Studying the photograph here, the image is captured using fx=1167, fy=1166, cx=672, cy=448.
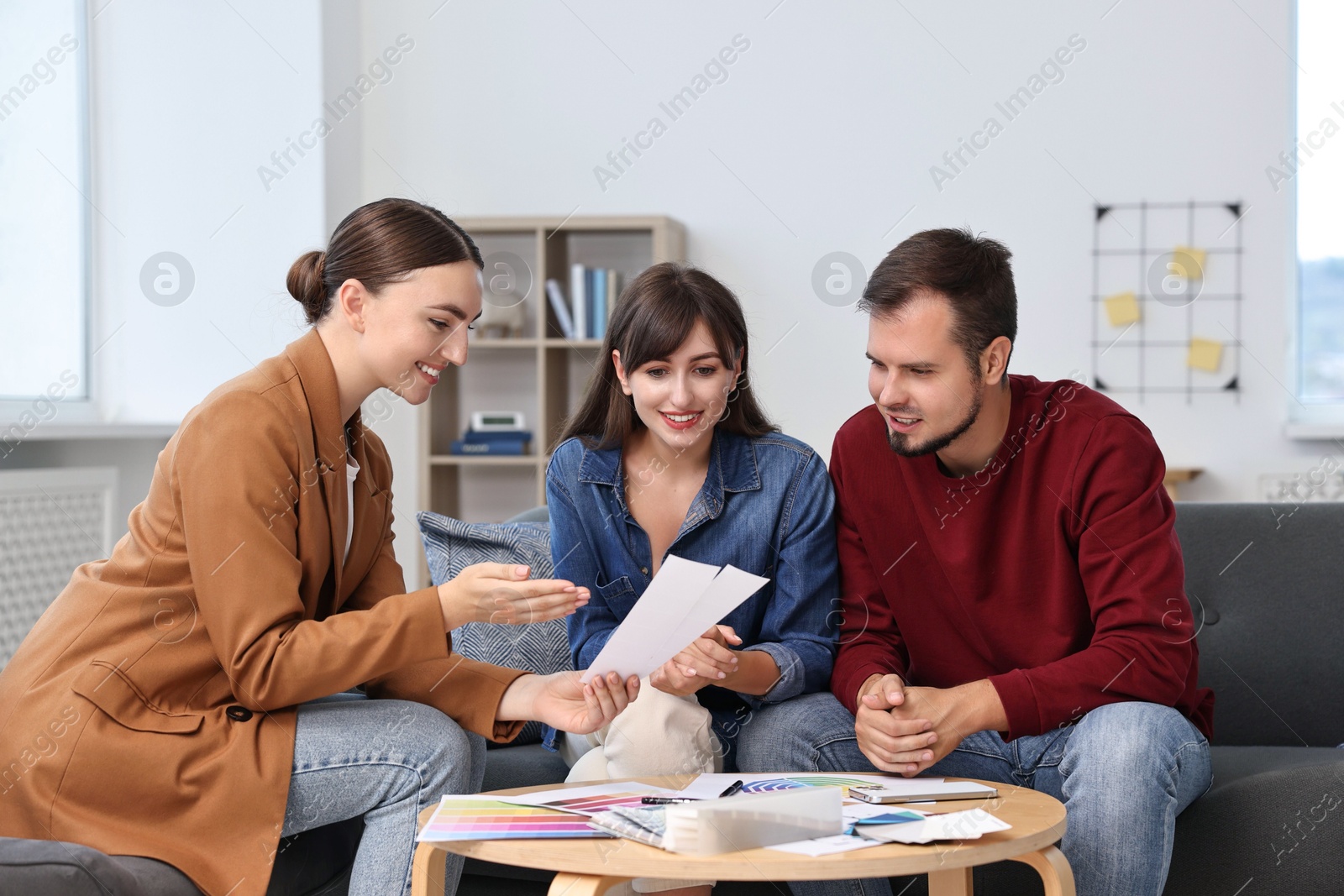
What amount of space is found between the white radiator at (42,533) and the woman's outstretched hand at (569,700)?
6.04 ft

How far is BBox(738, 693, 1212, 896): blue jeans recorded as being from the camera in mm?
1363

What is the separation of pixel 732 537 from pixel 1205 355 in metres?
2.74

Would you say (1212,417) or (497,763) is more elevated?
(1212,417)

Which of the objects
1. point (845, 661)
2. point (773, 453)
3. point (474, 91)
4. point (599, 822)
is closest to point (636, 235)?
point (474, 91)

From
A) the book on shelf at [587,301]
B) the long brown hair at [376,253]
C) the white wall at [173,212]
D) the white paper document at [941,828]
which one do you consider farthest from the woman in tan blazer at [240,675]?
the book on shelf at [587,301]

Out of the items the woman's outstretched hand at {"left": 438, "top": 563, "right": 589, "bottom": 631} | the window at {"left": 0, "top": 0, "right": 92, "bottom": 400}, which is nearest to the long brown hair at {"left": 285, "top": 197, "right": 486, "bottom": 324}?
the woman's outstretched hand at {"left": 438, "top": 563, "right": 589, "bottom": 631}

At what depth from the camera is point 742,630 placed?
6.00ft

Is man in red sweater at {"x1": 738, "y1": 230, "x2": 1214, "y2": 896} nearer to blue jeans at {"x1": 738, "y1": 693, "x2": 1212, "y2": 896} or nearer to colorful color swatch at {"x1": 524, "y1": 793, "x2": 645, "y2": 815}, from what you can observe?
blue jeans at {"x1": 738, "y1": 693, "x2": 1212, "y2": 896}

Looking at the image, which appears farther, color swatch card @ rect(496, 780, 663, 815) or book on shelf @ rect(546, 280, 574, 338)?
book on shelf @ rect(546, 280, 574, 338)

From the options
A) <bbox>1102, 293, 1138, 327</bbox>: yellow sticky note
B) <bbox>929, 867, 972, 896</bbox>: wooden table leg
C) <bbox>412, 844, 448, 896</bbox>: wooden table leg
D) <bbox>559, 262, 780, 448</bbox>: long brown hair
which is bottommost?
<bbox>929, 867, 972, 896</bbox>: wooden table leg

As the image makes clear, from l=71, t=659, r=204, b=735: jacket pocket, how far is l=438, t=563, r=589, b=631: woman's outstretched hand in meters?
0.33

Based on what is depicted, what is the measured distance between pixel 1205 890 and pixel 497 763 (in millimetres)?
1052

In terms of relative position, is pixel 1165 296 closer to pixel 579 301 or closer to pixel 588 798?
pixel 579 301

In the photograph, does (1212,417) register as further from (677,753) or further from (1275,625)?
(677,753)
